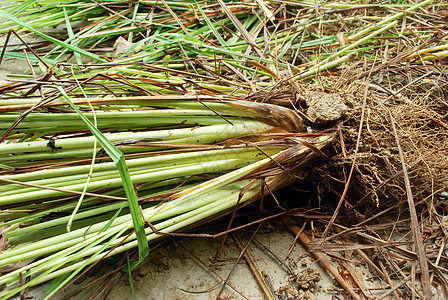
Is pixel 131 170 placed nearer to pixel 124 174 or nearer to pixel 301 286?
pixel 124 174

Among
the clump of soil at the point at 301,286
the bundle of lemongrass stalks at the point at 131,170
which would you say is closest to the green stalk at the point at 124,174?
the bundle of lemongrass stalks at the point at 131,170

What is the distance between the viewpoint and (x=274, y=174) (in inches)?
43.1

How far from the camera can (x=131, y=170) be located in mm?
987

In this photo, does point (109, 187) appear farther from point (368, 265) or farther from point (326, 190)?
point (368, 265)

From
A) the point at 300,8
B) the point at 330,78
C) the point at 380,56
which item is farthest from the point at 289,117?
the point at 300,8

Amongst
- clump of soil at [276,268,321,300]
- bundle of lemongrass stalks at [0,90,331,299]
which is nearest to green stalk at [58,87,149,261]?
bundle of lemongrass stalks at [0,90,331,299]

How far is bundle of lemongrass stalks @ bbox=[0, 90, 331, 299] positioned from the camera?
2.94 ft

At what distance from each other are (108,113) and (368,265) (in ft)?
3.25

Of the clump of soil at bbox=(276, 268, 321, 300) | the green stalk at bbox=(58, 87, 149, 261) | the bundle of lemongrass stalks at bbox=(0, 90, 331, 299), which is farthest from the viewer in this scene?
the clump of soil at bbox=(276, 268, 321, 300)

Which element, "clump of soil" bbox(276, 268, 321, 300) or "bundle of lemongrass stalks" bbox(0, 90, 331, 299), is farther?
"clump of soil" bbox(276, 268, 321, 300)

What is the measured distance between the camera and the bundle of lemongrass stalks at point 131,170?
90 centimetres

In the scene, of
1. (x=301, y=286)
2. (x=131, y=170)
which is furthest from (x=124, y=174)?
(x=301, y=286)

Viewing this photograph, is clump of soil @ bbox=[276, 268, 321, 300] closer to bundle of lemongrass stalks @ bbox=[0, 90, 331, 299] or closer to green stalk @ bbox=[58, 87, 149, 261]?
bundle of lemongrass stalks @ bbox=[0, 90, 331, 299]

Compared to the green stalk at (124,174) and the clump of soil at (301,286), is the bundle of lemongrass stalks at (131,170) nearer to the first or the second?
the green stalk at (124,174)
